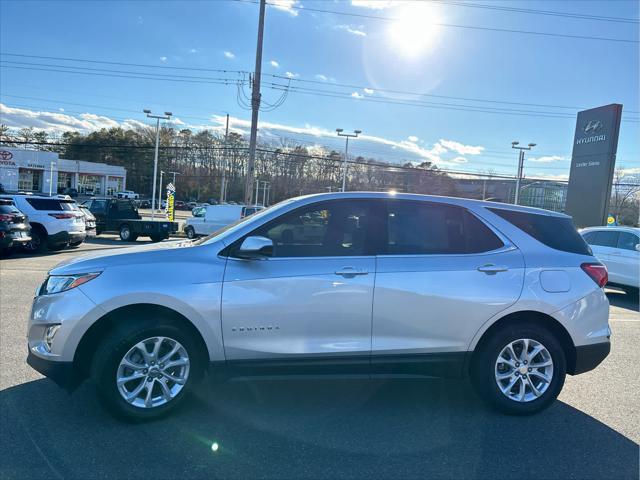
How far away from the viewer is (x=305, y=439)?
3223mm

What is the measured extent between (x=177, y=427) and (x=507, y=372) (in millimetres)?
2735

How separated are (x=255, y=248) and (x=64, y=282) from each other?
4.94ft

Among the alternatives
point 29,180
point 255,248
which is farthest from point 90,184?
point 255,248

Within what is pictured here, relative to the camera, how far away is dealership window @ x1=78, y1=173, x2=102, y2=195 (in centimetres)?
6981

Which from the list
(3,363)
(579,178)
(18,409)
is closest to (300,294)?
(18,409)

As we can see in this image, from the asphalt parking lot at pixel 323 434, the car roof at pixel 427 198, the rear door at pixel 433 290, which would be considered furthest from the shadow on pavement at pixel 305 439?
the car roof at pixel 427 198

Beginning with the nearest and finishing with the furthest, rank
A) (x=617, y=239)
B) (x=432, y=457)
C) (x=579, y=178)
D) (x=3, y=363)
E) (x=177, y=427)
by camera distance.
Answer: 1. (x=432, y=457)
2. (x=177, y=427)
3. (x=3, y=363)
4. (x=617, y=239)
5. (x=579, y=178)

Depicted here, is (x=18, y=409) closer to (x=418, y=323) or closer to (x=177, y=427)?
(x=177, y=427)

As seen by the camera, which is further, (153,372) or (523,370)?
(523,370)

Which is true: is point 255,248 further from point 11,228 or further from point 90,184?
point 90,184

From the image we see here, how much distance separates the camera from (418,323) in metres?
3.55

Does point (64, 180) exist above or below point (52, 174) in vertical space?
below

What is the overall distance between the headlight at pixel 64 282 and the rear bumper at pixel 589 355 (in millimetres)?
4070

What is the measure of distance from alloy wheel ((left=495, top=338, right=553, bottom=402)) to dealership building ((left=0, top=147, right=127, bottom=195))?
151 feet
